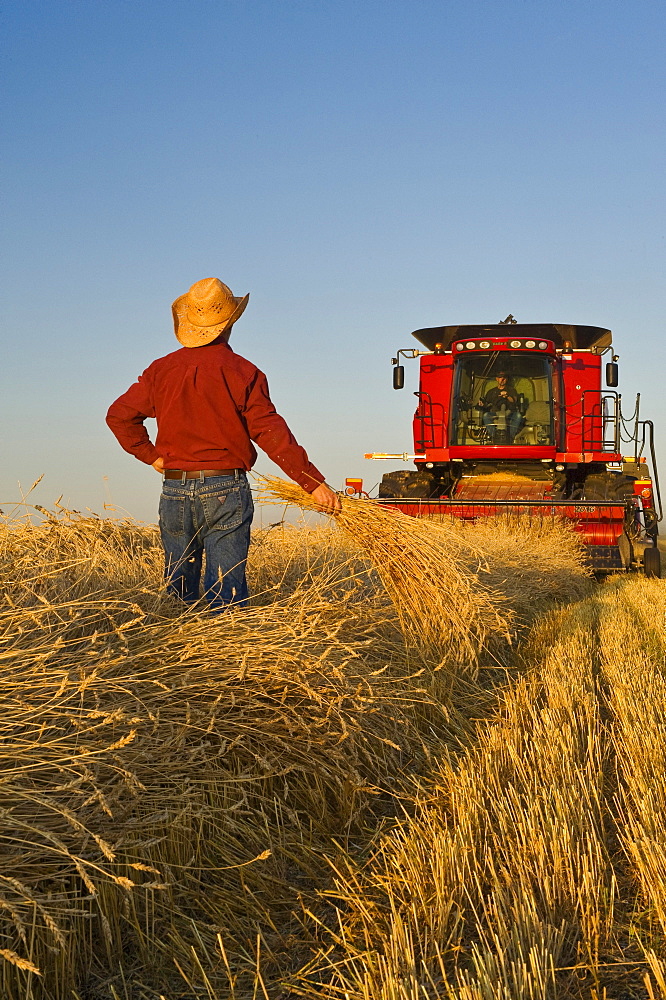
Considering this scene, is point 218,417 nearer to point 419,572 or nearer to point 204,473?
point 204,473

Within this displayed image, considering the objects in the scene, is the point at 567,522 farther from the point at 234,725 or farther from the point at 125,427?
the point at 234,725

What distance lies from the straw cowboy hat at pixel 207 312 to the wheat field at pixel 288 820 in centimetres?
117

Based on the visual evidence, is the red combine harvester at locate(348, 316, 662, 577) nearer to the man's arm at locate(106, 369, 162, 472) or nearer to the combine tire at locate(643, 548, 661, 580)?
the combine tire at locate(643, 548, 661, 580)

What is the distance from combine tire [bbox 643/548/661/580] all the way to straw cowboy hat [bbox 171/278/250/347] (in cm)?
850

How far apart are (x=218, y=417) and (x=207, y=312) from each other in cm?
52

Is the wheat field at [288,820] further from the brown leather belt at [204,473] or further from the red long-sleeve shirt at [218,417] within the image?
the red long-sleeve shirt at [218,417]

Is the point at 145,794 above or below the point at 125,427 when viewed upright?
below

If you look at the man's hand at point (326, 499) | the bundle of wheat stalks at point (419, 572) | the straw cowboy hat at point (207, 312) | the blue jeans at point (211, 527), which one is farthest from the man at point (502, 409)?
the blue jeans at point (211, 527)

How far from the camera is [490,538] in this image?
909cm

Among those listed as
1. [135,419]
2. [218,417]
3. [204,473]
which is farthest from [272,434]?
[135,419]

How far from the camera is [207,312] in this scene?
4.06 metres

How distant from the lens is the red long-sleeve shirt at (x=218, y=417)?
3953 mm

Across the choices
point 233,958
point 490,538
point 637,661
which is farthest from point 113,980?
point 490,538

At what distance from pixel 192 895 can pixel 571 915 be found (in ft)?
3.24
